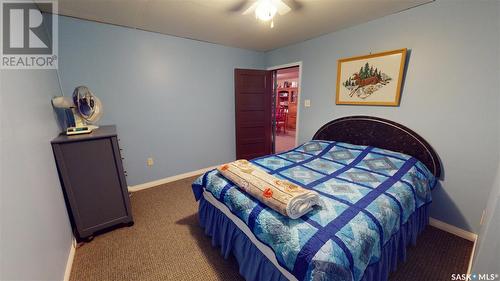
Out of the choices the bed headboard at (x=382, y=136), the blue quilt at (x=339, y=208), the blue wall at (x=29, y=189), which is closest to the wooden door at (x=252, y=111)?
the bed headboard at (x=382, y=136)

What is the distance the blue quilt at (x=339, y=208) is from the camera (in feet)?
3.15

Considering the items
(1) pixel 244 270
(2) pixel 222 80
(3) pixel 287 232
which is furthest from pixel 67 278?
(2) pixel 222 80

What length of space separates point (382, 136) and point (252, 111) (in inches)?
83.5

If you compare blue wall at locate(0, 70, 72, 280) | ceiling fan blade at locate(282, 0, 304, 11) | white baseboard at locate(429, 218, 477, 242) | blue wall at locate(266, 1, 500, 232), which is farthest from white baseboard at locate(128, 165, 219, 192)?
white baseboard at locate(429, 218, 477, 242)

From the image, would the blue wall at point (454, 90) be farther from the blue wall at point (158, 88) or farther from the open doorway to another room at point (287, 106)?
the open doorway to another room at point (287, 106)

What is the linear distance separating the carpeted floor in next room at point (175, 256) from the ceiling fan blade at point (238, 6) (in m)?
2.28

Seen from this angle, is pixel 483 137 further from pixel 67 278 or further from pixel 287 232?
pixel 67 278

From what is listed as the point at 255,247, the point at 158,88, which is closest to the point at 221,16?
the point at 158,88

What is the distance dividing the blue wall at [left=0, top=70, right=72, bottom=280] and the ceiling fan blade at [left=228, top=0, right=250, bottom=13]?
1.70 metres

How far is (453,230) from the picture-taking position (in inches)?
73.6

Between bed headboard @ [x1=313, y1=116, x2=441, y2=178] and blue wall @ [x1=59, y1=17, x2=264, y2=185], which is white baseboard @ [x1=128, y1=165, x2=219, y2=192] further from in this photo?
bed headboard @ [x1=313, y1=116, x2=441, y2=178]

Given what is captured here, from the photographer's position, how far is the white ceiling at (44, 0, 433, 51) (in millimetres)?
1808

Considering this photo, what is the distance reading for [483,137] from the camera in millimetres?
1646

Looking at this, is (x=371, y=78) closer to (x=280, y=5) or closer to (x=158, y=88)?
(x=280, y=5)
